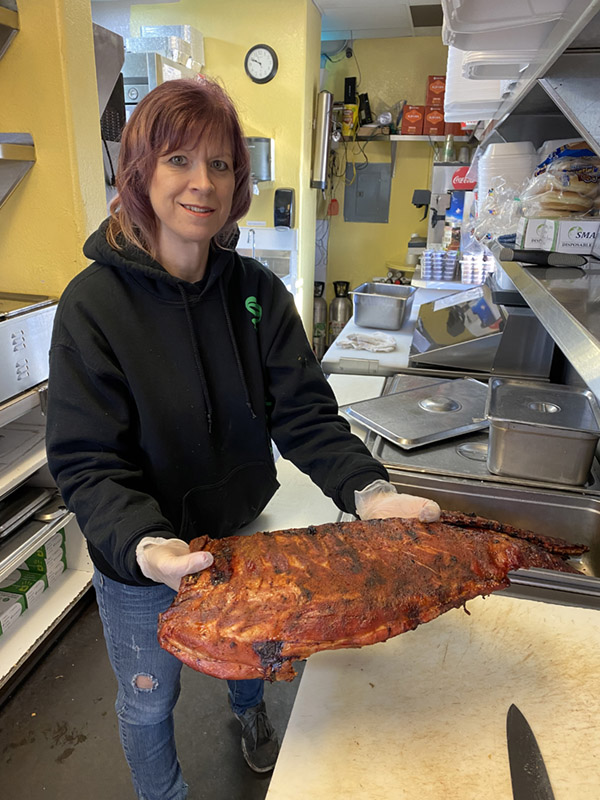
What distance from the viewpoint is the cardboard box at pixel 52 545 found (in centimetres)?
230

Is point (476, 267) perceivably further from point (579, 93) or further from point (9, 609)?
point (9, 609)

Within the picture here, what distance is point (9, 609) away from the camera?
7.02 ft

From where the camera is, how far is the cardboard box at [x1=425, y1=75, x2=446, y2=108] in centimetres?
485

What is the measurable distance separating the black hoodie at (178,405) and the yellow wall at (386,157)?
4.61 meters

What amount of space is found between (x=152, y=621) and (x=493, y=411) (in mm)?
1061

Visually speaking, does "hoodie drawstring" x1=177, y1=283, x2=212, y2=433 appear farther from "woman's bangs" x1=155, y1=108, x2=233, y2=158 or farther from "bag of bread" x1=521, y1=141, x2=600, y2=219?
"bag of bread" x1=521, y1=141, x2=600, y2=219

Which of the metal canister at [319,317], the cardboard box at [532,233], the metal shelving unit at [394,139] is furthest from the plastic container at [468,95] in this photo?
the metal canister at [319,317]

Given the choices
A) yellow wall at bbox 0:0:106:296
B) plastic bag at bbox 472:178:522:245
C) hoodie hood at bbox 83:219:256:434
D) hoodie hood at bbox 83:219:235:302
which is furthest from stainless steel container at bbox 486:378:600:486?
yellow wall at bbox 0:0:106:296

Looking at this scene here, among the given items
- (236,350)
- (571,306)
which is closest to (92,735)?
(236,350)

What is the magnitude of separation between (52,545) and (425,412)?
163cm

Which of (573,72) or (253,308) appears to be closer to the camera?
(573,72)

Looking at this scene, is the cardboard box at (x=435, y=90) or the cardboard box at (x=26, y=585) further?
the cardboard box at (x=435, y=90)

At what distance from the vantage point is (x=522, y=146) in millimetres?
1933

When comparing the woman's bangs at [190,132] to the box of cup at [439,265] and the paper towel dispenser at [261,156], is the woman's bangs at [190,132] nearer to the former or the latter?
the box of cup at [439,265]
